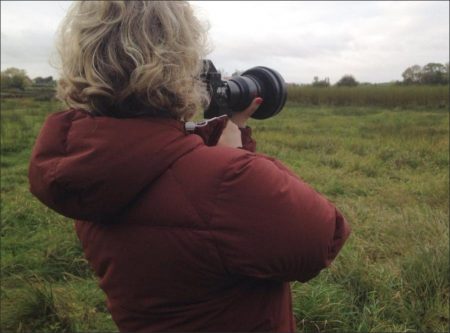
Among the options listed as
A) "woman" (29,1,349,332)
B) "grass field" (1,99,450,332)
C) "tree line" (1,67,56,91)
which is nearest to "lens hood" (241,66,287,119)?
"woman" (29,1,349,332)

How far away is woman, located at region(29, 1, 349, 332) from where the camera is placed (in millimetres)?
934

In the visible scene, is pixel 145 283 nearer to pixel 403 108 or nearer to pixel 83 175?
pixel 83 175

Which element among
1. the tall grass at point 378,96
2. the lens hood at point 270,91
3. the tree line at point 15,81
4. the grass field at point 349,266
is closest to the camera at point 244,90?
the lens hood at point 270,91

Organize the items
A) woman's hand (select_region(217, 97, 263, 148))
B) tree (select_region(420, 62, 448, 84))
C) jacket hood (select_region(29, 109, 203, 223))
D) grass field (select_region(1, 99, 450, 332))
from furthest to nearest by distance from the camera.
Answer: tree (select_region(420, 62, 448, 84))
grass field (select_region(1, 99, 450, 332))
woman's hand (select_region(217, 97, 263, 148))
jacket hood (select_region(29, 109, 203, 223))

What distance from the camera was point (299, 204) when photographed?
96cm

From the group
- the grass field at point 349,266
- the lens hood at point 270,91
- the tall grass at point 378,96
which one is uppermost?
the lens hood at point 270,91

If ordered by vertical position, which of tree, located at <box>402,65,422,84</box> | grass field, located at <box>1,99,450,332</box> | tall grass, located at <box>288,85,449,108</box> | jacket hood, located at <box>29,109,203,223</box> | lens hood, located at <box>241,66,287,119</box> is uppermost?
tree, located at <box>402,65,422,84</box>

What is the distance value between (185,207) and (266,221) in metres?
0.16

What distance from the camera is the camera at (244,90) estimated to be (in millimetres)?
1201

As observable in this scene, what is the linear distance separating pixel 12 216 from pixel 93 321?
8.14ft

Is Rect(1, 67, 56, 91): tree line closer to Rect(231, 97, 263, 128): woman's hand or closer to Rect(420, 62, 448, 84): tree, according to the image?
Rect(420, 62, 448, 84): tree

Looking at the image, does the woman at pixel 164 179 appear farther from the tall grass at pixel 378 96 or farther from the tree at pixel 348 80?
the tree at pixel 348 80

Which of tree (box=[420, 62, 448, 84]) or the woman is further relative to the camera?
tree (box=[420, 62, 448, 84])

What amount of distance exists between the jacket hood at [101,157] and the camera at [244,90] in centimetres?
23
